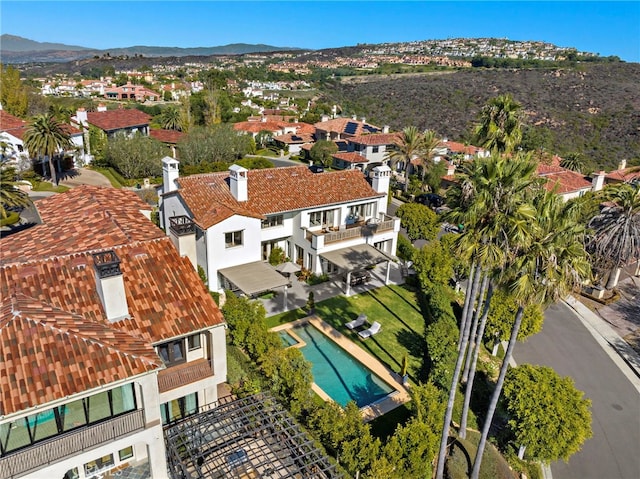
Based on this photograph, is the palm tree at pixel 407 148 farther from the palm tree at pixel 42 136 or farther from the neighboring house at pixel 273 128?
the palm tree at pixel 42 136

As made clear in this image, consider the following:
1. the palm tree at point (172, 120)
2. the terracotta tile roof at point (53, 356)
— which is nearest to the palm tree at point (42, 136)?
the palm tree at point (172, 120)

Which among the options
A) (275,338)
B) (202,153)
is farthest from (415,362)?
(202,153)

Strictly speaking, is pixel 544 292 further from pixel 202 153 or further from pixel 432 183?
pixel 202 153

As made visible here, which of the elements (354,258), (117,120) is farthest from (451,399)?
(117,120)

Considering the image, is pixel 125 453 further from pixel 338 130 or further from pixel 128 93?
pixel 128 93

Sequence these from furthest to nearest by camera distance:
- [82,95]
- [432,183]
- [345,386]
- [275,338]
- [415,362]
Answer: [82,95], [432,183], [415,362], [345,386], [275,338]

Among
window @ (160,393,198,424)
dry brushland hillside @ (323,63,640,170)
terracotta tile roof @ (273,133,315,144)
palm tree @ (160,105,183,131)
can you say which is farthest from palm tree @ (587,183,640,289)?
palm tree @ (160,105,183,131)
